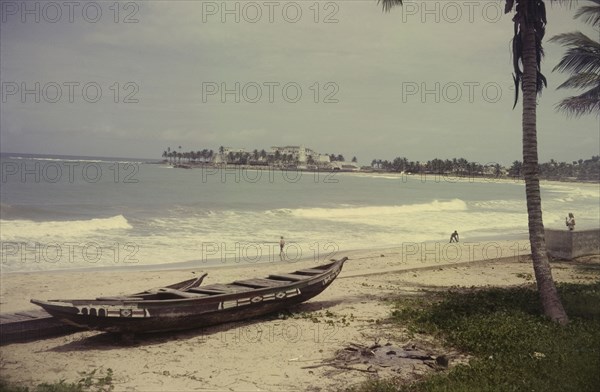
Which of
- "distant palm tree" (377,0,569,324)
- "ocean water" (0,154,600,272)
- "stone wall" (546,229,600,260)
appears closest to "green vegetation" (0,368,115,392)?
"distant palm tree" (377,0,569,324)

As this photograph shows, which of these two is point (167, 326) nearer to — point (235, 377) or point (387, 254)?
point (235, 377)

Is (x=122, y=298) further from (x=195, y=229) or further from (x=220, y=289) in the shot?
(x=195, y=229)

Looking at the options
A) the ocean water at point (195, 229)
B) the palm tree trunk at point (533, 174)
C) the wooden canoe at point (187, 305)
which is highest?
the palm tree trunk at point (533, 174)

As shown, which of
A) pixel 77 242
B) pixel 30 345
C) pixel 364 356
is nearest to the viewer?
pixel 364 356

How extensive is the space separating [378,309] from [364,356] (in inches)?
150

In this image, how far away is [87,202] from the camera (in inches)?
1969

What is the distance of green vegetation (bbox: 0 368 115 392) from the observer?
23.8 feet

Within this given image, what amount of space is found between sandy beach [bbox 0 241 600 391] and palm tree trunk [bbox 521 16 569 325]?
299 centimetres

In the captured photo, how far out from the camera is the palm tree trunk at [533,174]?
35.3 feet

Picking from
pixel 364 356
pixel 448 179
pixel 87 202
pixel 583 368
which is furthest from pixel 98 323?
pixel 448 179

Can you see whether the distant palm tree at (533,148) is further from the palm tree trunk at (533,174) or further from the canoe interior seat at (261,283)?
the canoe interior seat at (261,283)

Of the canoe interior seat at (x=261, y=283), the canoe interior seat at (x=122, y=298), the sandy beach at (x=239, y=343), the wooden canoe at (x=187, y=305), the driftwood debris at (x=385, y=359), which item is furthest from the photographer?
the canoe interior seat at (x=261, y=283)

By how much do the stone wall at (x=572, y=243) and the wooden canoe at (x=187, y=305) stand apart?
453 inches

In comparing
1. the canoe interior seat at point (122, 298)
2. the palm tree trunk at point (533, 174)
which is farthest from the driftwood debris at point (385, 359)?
the canoe interior seat at point (122, 298)
